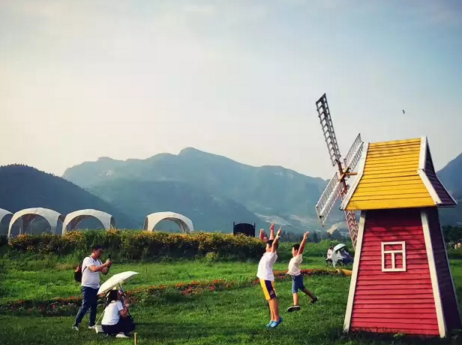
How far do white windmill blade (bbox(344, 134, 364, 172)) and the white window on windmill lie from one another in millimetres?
7030

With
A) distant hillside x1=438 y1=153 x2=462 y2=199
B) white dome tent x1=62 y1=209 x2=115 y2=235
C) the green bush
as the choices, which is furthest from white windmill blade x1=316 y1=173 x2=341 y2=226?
distant hillside x1=438 y1=153 x2=462 y2=199

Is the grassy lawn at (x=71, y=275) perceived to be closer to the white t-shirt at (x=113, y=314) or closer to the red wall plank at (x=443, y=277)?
the white t-shirt at (x=113, y=314)

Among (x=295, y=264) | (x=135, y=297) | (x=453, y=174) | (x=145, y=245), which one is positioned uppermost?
(x=453, y=174)

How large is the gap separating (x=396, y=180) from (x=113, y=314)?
6752mm

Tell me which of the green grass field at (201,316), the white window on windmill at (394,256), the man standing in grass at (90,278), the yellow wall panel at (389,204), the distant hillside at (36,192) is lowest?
the green grass field at (201,316)

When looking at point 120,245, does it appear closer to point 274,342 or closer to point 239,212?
point 274,342

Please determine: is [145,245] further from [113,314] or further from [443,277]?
[443,277]

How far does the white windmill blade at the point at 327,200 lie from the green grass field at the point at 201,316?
2.35 meters

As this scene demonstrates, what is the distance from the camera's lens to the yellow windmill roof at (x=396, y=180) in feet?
38.7

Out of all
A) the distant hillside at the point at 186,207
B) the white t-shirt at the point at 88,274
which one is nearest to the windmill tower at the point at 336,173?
the white t-shirt at the point at 88,274

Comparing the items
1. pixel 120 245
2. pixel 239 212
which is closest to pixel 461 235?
pixel 120 245

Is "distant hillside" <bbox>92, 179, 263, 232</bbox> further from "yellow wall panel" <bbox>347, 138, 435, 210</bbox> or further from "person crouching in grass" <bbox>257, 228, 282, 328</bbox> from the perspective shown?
"person crouching in grass" <bbox>257, 228, 282, 328</bbox>

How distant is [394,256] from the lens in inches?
464

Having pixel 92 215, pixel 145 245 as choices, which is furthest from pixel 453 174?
pixel 145 245
